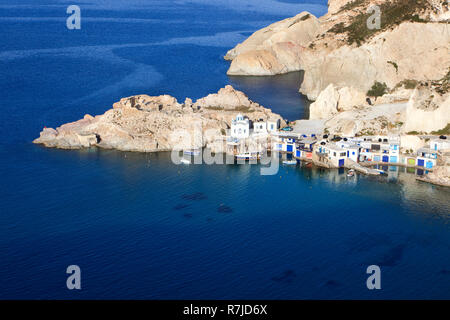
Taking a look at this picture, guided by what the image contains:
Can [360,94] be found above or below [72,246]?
above

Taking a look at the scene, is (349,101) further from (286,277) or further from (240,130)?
(286,277)

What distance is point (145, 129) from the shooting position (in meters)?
82.2

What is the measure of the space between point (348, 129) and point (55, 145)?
38187 mm

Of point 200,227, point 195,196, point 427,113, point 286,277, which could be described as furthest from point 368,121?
point 286,277

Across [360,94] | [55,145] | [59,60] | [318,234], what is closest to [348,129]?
[360,94]

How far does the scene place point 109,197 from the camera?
66.0m

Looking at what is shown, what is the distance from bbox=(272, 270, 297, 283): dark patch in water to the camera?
163 ft

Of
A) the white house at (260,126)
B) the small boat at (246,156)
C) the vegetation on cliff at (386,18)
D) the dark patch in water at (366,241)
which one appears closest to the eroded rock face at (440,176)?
the dark patch in water at (366,241)

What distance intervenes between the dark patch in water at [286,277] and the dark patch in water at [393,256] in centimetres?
777

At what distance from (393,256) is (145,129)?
39.7 meters

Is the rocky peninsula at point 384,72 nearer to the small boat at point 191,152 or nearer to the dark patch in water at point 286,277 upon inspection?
the small boat at point 191,152

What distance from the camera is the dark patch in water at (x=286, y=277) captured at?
163 feet

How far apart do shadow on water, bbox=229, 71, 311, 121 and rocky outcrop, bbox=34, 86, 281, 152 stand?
11.9 meters
